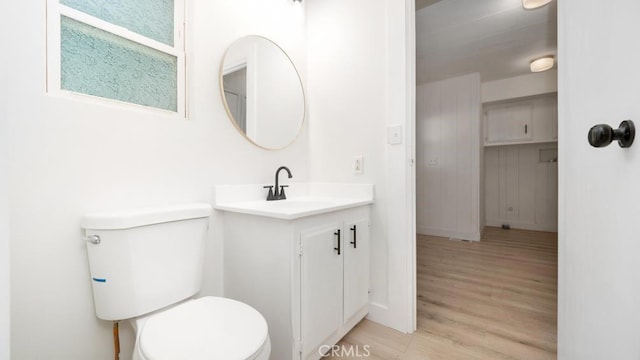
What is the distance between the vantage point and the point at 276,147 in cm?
170

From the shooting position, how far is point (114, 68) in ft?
3.48

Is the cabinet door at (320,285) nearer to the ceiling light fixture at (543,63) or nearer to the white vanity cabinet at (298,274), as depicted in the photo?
the white vanity cabinet at (298,274)

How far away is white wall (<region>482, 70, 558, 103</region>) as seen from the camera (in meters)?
3.54

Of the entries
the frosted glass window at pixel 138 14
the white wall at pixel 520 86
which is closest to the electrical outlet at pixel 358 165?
the frosted glass window at pixel 138 14

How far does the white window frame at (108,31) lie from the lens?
91cm

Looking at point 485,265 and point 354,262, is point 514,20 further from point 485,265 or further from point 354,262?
point 354,262

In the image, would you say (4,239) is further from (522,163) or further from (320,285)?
(522,163)

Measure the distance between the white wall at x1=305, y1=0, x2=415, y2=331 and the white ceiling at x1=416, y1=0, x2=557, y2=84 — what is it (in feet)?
2.37

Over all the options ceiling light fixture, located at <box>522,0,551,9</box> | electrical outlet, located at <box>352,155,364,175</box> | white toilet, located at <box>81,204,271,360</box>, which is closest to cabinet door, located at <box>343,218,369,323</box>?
electrical outlet, located at <box>352,155,364,175</box>

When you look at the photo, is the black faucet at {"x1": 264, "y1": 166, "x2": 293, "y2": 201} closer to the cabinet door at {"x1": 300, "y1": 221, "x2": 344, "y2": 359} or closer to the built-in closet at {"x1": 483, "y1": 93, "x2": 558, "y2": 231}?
the cabinet door at {"x1": 300, "y1": 221, "x2": 344, "y2": 359}

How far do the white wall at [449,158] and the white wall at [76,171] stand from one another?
11.5 ft

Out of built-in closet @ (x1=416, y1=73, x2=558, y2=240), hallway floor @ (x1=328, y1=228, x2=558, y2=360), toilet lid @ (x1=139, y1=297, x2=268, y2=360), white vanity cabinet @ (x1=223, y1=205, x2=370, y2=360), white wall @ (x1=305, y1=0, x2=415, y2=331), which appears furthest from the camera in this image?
built-in closet @ (x1=416, y1=73, x2=558, y2=240)

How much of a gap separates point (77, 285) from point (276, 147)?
1141mm

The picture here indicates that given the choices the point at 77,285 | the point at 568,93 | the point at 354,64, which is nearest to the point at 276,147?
the point at 354,64
